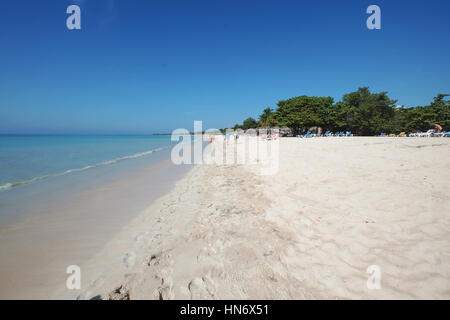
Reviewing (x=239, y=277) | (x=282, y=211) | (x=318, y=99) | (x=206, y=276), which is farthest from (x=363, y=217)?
(x=318, y=99)

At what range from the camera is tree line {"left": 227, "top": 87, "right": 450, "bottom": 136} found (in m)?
42.1

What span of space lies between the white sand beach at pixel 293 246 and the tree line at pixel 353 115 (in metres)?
45.0

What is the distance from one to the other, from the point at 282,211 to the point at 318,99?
53882 mm

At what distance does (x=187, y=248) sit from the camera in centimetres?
289

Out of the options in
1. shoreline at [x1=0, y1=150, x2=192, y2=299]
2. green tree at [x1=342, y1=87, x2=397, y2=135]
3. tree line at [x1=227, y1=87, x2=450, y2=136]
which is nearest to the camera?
shoreline at [x1=0, y1=150, x2=192, y2=299]

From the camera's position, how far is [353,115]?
47.8m

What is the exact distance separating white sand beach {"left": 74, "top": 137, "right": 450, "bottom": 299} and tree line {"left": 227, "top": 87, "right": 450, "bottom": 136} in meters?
45.0

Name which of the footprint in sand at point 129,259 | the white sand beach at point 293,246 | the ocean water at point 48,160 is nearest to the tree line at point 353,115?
the ocean water at point 48,160

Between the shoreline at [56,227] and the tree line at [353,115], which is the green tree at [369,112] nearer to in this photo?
the tree line at [353,115]

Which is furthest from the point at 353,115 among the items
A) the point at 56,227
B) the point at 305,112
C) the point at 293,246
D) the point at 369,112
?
the point at 56,227

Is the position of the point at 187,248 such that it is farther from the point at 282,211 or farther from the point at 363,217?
the point at 363,217

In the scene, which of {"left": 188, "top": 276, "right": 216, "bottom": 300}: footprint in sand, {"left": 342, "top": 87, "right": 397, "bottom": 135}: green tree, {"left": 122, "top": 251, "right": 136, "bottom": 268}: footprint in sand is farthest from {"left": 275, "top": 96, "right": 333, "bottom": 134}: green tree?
{"left": 188, "top": 276, "right": 216, "bottom": 300}: footprint in sand

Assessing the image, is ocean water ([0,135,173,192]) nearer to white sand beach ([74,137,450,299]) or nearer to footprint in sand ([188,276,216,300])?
white sand beach ([74,137,450,299])
